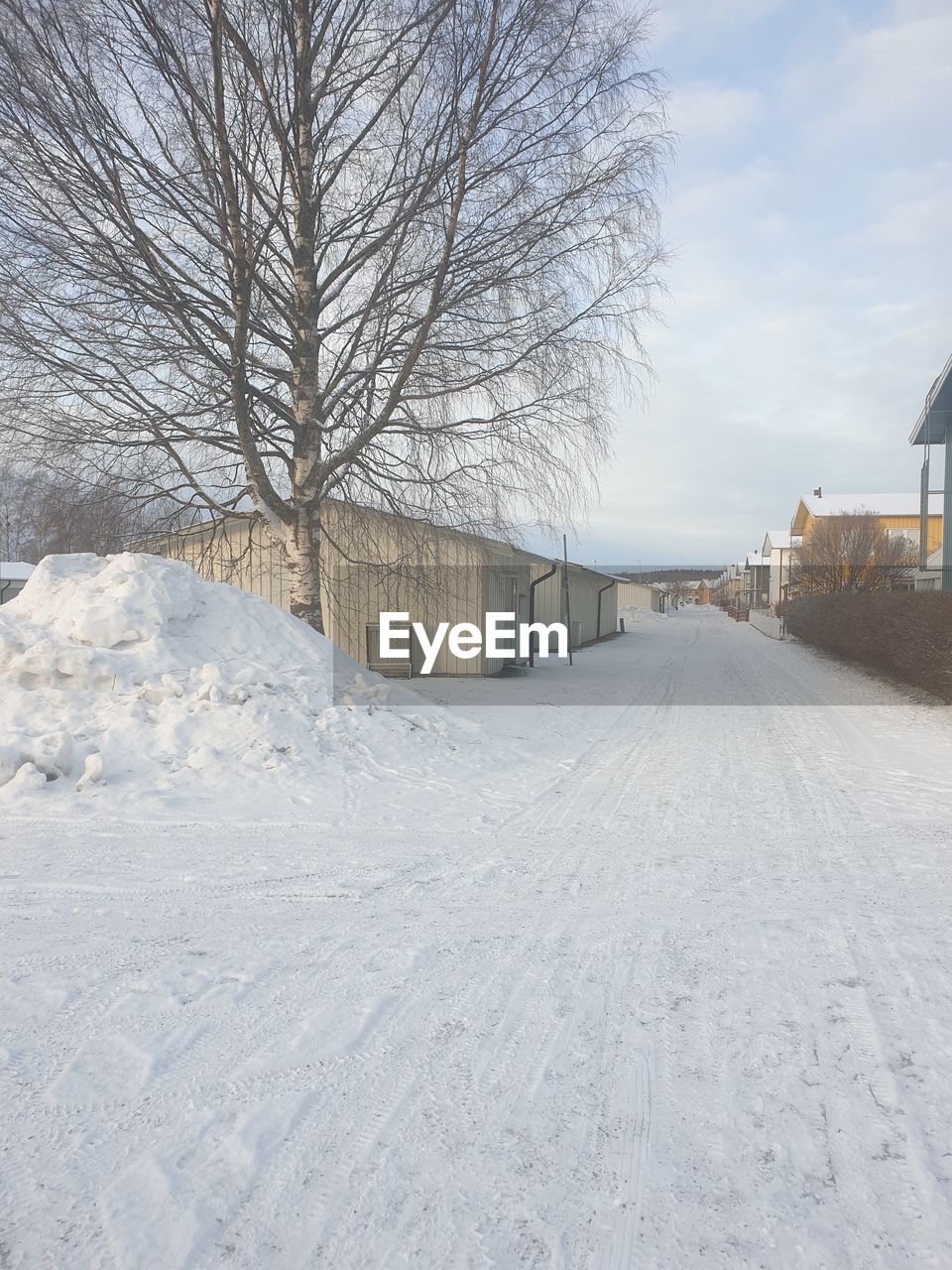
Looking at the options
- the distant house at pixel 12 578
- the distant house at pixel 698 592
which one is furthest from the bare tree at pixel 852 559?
the distant house at pixel 698 592

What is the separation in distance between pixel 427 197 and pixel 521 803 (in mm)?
6596

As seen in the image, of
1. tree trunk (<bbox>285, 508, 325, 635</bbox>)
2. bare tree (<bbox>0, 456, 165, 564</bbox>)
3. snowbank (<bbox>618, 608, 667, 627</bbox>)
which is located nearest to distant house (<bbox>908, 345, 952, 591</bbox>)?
tree trunk (<bbox>285, 508, 325, 635</bbox>)

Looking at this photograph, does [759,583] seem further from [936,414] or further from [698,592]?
[698,592]

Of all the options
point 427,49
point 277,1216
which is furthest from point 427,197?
point 277,1216

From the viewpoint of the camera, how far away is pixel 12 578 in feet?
89.4

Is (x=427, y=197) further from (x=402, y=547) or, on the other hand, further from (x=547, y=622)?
(x=547, y=622)

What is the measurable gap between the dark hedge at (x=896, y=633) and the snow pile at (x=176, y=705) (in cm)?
756

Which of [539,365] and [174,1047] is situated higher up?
[539,365]

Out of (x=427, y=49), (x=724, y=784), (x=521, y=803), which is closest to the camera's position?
(x=521, y=803)

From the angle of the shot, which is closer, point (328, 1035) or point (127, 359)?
point (328, 1035)

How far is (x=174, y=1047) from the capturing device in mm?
2865

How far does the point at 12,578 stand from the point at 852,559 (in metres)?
30.8

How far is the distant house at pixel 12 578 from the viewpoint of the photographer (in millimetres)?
24891

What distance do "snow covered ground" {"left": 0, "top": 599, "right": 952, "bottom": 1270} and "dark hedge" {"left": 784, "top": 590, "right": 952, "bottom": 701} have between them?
259 inches
